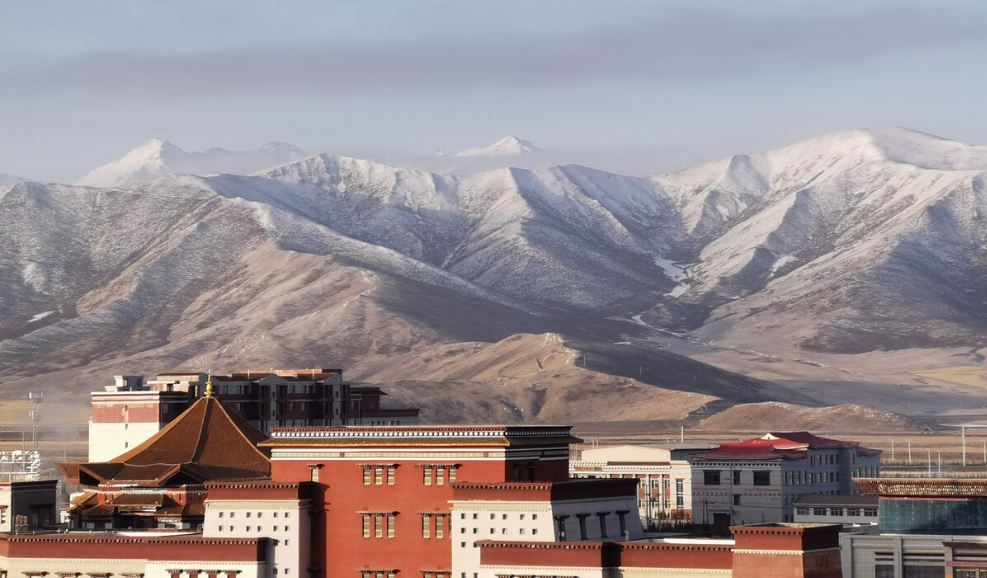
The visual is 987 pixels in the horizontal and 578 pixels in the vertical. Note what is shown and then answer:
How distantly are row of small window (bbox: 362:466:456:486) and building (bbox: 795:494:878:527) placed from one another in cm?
3530

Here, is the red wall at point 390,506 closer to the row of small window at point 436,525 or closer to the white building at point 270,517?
the row of small window at point 436,525

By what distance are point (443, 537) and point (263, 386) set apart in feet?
279

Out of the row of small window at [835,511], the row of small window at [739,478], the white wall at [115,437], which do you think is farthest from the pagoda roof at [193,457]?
the white wall at [115,437]

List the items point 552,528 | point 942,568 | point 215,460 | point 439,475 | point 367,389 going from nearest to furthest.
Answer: point 942,568
point 552,528
point 439,475
point 215,460
point 367,389

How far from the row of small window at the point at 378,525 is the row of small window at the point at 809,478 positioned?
2126 inches

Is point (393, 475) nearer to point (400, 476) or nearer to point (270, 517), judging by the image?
point (400, 476)

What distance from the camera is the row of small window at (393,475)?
92.8m

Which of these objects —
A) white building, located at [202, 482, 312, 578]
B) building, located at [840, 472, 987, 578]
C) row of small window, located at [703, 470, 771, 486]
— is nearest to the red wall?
white building, located at [202, 482, 312, 578]

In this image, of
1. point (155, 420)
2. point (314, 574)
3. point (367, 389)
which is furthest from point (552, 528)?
point (367, 389)

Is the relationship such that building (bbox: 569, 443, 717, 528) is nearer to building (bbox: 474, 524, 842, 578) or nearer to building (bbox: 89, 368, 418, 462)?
building (bbox: 89, 368, 418, 462)

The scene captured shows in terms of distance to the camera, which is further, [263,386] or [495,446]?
[263,386]

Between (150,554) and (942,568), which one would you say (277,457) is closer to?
(150,554)

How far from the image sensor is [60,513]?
390 feet

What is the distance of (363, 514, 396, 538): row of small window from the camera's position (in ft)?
308
